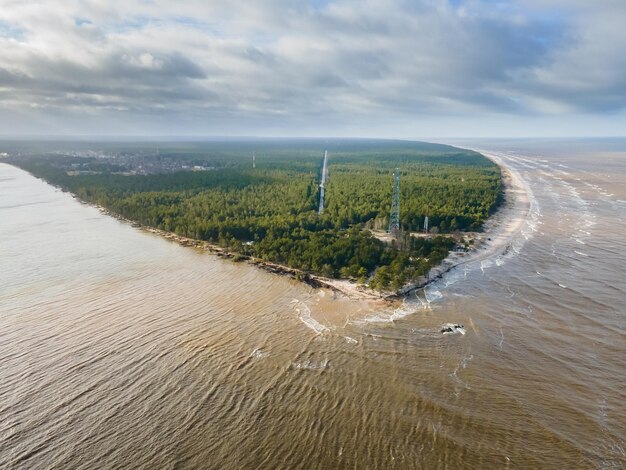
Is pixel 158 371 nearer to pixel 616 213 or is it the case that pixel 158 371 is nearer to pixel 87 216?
pixel 87 216

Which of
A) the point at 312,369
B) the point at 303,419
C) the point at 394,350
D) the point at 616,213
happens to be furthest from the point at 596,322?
the point at 616,213

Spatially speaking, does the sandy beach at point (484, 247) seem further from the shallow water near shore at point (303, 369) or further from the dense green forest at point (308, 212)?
the shallow water near shore at point (303, 369)

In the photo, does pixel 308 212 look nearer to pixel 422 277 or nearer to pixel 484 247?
pixel 484 247

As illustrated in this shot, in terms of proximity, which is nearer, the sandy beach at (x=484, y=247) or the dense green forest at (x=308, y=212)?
the sandy beach at (x=484, y=247)

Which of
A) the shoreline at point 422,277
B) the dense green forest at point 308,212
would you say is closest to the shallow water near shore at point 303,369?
the shoreline at point 422,277

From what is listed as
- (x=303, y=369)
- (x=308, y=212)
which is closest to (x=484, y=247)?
(x=308, y=212)

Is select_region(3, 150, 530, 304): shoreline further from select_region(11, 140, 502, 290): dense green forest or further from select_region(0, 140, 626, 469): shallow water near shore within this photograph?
select_region(0, 140, 626, 469): shallow water near shore
